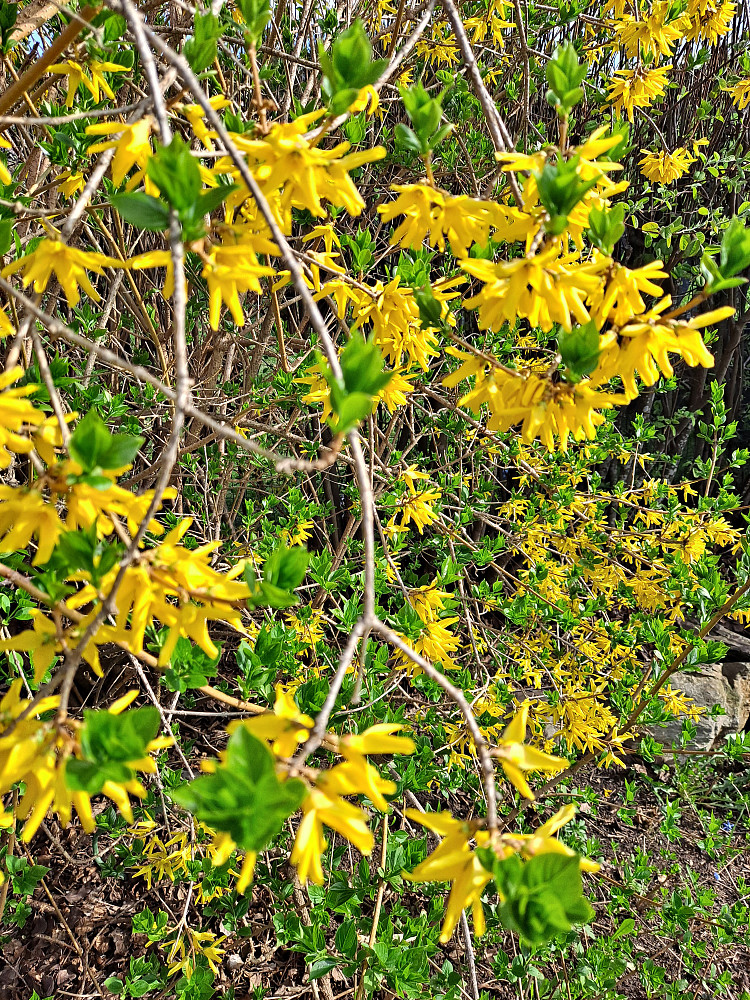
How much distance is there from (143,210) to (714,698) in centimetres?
481

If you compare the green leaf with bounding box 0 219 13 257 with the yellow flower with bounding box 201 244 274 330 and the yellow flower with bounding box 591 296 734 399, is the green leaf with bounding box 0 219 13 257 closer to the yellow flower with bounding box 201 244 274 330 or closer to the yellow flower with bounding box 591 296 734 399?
the yellow flower with bounding box 201 244 274 330

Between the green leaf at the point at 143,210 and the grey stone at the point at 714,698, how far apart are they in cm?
445

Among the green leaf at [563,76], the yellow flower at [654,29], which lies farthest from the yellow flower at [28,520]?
the yellow flower at [654,29]

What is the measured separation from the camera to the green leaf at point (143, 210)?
2.68 ft

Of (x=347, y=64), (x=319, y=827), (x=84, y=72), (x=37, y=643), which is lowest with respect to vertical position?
(x=319, y=827)

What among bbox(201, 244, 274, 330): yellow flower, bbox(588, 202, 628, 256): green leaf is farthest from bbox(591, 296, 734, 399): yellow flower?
bbox(201, 244, 274, 330): yellow flower

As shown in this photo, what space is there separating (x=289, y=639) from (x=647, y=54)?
2.64m

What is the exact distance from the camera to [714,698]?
451 cm

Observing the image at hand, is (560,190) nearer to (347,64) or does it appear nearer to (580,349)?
(580,349)

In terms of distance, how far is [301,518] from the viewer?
2629mm

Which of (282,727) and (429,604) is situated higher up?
(282,727)

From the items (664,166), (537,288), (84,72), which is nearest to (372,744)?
(537,288)

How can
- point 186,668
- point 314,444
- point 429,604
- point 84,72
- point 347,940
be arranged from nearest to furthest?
point 186,668 < point 84,72 < point 347,940 < point 429,604 < point 314,444

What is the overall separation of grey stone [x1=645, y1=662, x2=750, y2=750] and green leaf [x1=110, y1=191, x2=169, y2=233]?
4.45 meters
